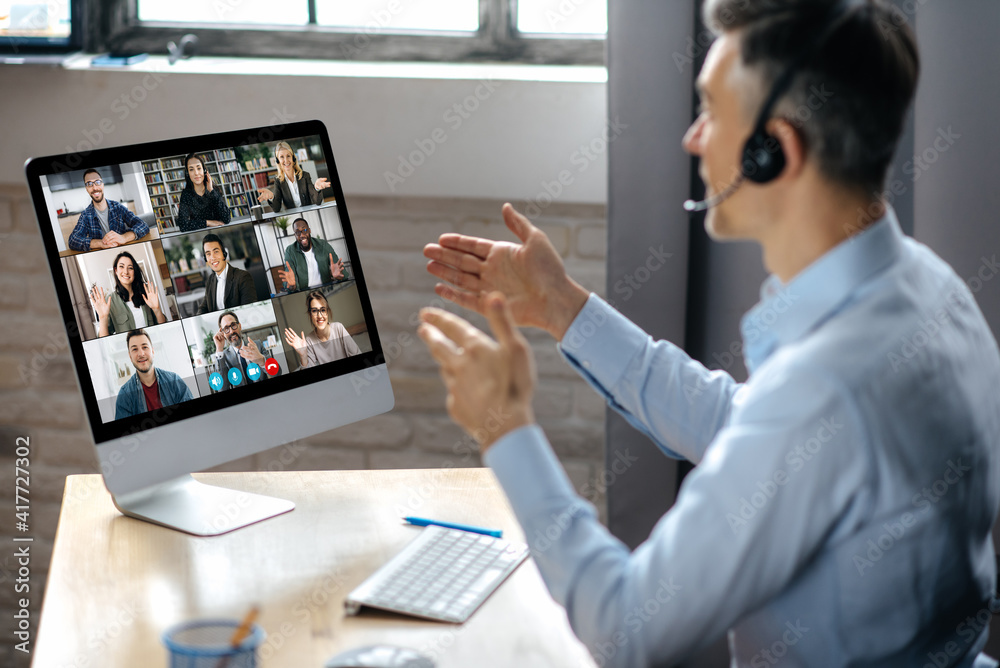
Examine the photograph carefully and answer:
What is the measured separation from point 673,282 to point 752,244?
153 mm

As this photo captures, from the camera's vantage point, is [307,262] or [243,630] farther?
[307,262]

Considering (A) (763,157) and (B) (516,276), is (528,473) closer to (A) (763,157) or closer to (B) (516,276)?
(A) (763,157)

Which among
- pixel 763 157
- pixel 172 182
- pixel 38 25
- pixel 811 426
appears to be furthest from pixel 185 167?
pixel 38 25

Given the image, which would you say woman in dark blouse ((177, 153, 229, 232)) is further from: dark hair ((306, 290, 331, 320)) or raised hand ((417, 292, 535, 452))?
raised hand ((417, 292, 535, 452))

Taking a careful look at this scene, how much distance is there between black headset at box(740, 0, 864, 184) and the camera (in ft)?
2.60

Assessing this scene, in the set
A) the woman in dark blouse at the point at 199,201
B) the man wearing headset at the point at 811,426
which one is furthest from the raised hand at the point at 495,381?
the woman in dark blouse at the point at 199,201

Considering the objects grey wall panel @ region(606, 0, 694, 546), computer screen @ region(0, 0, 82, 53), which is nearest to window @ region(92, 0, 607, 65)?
computer screen @ region(0, 0, 82, 53)

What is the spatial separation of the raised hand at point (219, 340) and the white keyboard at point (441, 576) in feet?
1.10

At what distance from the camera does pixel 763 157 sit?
0.82 meters

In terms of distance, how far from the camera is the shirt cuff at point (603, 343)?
121cm

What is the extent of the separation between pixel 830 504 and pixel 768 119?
333 millimetres

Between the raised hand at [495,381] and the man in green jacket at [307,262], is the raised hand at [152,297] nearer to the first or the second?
the man in green jacket at [307,262]

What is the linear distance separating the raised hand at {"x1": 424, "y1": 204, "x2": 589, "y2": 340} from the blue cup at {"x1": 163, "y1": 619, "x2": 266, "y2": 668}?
57cm

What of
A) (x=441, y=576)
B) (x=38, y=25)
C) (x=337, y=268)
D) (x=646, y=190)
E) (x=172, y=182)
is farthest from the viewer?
(x=38, y=25)
